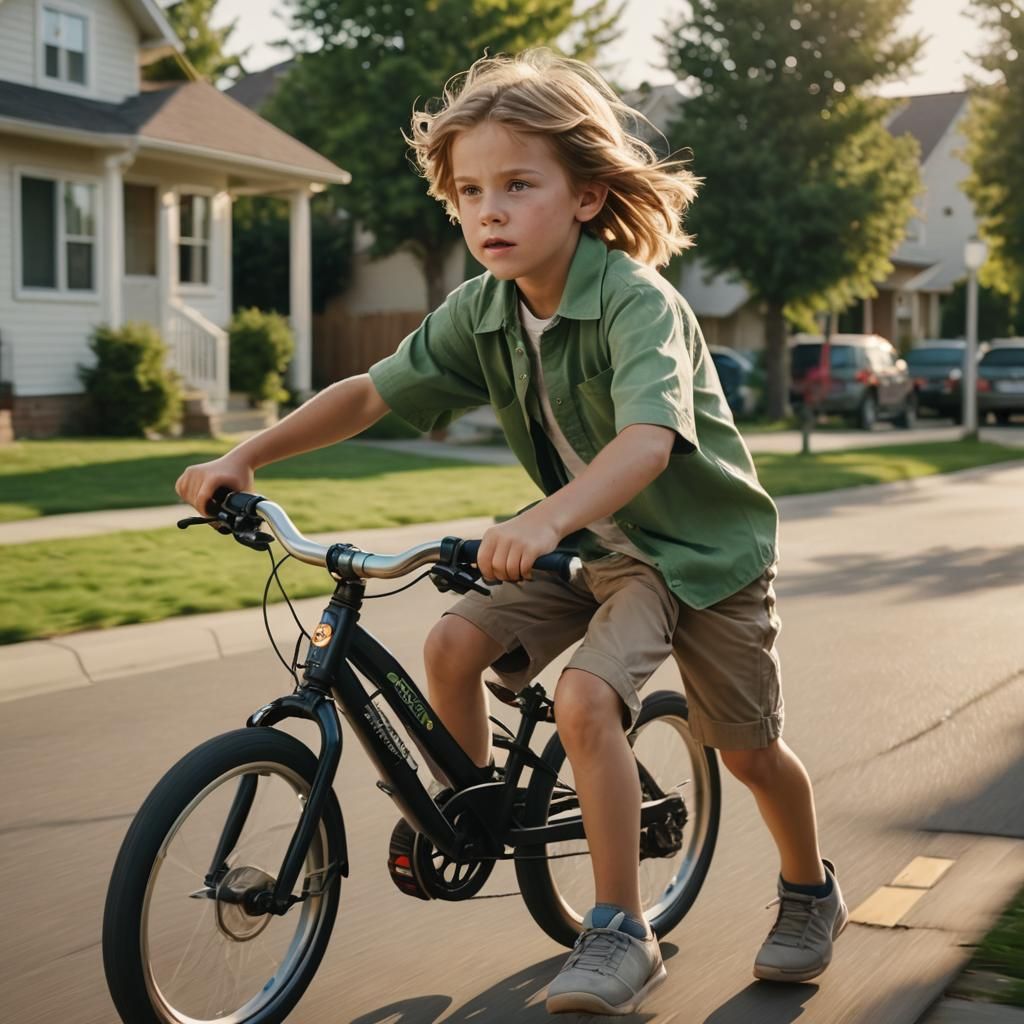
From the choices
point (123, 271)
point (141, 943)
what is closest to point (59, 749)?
point (141, 943)

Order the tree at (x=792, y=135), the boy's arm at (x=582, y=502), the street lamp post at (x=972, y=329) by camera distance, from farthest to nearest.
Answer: the tree at (x=792, y=135), the street lamp post at (x=972, y=329), the boy's arm at (x=582, y=502)

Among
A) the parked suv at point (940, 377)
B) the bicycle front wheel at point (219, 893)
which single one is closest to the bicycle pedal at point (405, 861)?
the bicycle front wheel at point (219, 893)

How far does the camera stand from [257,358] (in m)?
25.7

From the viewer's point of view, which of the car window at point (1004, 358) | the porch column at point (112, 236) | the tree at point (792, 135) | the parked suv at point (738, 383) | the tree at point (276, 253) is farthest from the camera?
the tree at point (276, 253)

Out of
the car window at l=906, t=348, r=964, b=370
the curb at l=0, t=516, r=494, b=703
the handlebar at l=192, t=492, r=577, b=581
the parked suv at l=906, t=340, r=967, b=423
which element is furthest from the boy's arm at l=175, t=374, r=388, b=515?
the car window at l=906, t=348, r=964, b=370

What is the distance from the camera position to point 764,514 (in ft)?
12.0

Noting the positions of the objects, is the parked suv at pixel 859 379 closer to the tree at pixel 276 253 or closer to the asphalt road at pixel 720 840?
the tree at pixel 276 253

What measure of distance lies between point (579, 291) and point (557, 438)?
0.33 metres

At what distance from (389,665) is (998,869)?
218 centimetres

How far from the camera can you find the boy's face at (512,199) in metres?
3.35

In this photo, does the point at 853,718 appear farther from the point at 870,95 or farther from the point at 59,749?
the point at 870,95

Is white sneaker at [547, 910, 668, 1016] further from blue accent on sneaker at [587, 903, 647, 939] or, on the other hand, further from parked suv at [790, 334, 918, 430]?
parked suv at [790, 334, 918, 430]

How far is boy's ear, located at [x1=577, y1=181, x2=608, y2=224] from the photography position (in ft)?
11.4

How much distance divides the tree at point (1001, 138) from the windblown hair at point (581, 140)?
35164mm
